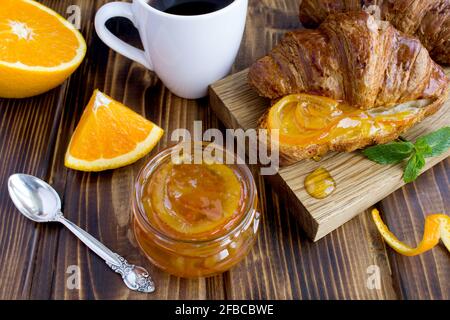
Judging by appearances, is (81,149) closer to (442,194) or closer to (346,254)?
(346,254)

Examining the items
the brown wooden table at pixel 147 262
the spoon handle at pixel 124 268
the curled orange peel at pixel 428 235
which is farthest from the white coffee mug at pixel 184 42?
the curled orange peel at pixel 428 235

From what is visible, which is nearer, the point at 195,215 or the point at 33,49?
the point at 195,215

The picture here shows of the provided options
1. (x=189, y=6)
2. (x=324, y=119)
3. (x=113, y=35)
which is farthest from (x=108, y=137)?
(x=324, y=119)

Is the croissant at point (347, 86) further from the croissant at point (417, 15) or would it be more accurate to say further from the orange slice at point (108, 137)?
the orange slice at point (108, 137)

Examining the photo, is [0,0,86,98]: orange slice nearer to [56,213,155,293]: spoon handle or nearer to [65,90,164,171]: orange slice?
[65,90,164,171]: orange slice

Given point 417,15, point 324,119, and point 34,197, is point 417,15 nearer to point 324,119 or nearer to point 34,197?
point 324,119
